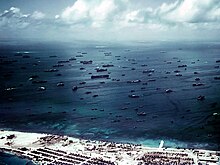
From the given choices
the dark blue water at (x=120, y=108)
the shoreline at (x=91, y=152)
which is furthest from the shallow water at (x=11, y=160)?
the dark blue water at (x=120, y=108)

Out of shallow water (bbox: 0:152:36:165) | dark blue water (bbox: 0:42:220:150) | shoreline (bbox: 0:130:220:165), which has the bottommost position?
shallow water (bbox: 0:152:36:165)

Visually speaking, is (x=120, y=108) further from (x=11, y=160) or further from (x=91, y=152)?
(x=11, y=160)

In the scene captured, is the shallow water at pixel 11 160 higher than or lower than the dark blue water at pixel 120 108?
lower

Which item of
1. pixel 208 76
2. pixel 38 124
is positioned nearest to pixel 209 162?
pixel 38 124

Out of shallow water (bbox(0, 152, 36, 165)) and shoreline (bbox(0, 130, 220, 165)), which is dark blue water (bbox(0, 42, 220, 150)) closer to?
shoreline (bbox(0, 130, 220, 165))

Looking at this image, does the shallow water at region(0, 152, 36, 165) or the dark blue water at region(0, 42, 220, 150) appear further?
the dark blue water at region(0, 42, 220, 150)

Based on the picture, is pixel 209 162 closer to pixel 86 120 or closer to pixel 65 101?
pixel 86 120

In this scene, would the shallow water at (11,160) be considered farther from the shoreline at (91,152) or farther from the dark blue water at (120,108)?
the dark blue water at (120,108)

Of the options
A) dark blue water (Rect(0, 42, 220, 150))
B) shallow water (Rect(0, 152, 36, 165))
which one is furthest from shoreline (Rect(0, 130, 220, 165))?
dark blue water (Rect(0, 42, 220, 150))

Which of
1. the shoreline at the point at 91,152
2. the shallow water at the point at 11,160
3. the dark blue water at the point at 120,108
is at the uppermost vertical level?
the dark blue water at the point at 120,108
